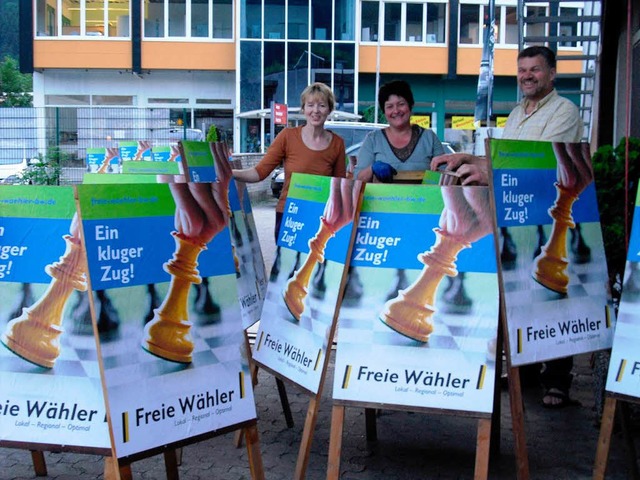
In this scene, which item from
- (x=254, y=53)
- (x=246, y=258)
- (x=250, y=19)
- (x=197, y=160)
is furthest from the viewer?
(x=250, y=19)

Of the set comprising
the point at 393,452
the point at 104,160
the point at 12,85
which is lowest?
the point at 393,452

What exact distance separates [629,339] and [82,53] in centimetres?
3870

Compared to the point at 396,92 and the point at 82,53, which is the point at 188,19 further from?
the point at 396,92

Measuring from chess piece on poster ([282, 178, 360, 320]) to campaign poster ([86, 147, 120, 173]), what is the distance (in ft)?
32.4

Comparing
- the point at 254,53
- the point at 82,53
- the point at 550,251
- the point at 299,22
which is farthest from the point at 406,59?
the point at 550,251

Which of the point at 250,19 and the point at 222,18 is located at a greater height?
the point at 222,18

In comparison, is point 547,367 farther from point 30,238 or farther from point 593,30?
point 593,30

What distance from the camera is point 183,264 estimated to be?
3605mm

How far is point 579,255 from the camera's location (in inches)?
166

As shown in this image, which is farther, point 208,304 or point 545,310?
point 545,310

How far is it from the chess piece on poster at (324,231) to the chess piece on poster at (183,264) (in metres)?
0.53

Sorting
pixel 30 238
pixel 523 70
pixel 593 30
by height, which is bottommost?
pixel 30 238

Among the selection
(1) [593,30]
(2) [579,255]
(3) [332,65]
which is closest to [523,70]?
(2) [579,255]

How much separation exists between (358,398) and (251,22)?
3682 cm
